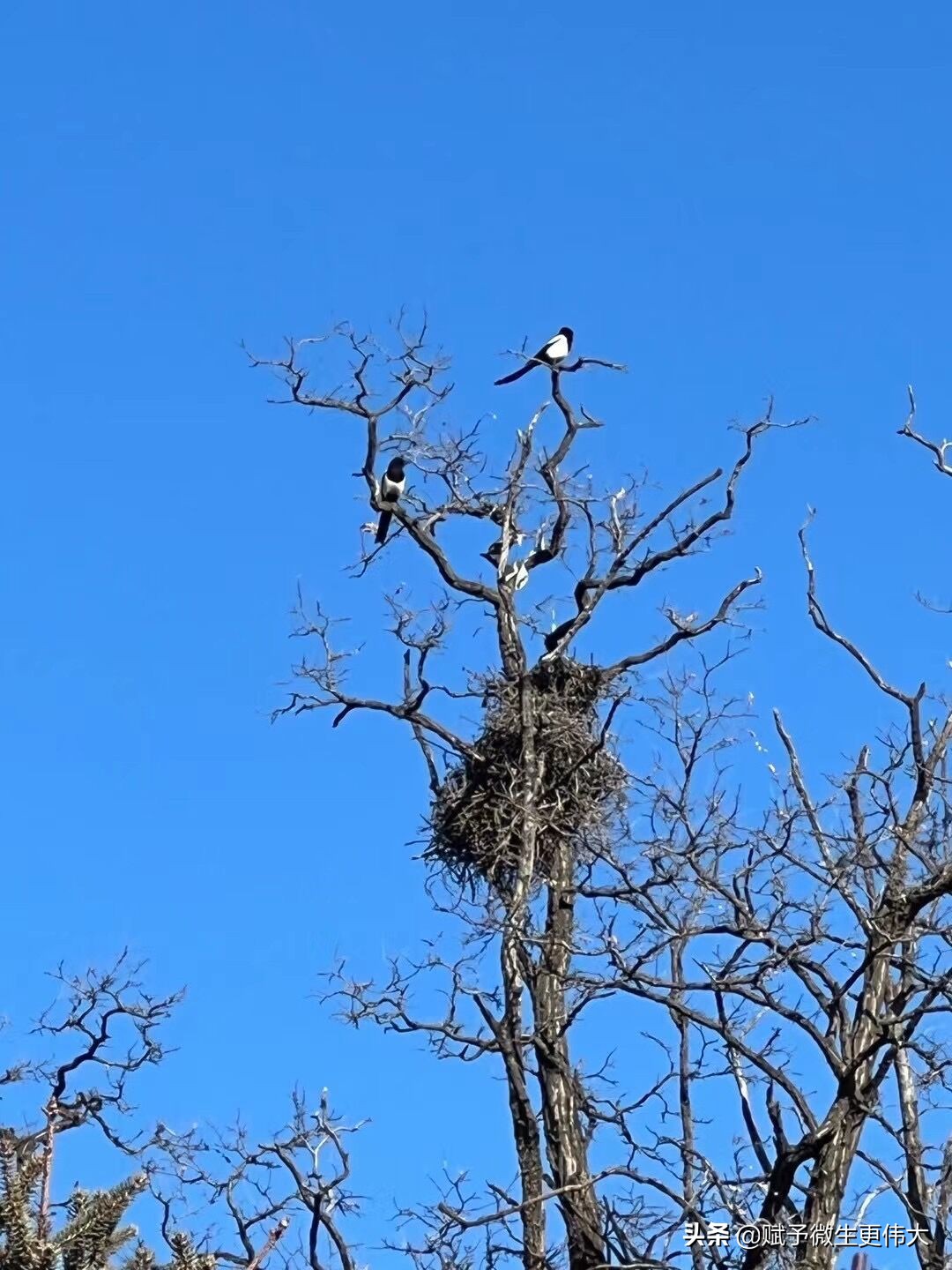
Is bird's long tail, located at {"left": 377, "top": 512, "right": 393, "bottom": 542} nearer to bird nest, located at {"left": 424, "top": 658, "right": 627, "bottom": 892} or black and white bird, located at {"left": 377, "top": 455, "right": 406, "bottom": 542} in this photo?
black and white bird, located at {"left": 377, "top": 455, "right": 406, "bottom": 542}

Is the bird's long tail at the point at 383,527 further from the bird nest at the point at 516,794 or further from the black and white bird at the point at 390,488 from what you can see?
the bird nest at the point at 516,794

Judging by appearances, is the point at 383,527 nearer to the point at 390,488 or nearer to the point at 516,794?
the point at 390,488

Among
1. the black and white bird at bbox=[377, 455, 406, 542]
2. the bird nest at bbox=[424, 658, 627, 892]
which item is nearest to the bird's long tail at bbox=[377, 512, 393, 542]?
the black and white bird at bbox=[377, 455, 406, 542]

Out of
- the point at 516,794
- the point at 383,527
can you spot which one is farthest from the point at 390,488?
the point at 516,794

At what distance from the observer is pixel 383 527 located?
510 inches

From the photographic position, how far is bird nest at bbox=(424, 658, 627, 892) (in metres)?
12.2

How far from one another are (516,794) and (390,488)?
86.6 inches

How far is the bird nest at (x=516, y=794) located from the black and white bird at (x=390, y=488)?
1.32 meters

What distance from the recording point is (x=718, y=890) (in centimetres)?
1009

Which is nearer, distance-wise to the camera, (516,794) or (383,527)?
(516,794)

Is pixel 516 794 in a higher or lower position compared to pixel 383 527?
lower

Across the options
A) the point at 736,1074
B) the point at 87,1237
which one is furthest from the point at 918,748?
the point at 87,1237

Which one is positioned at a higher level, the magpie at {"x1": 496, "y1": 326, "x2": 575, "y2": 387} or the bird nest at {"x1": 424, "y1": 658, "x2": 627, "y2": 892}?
the magpie at {"x1": 496, "y1": 326, "x2": 575, "y2": 387}

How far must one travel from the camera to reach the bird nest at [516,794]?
482 inches
